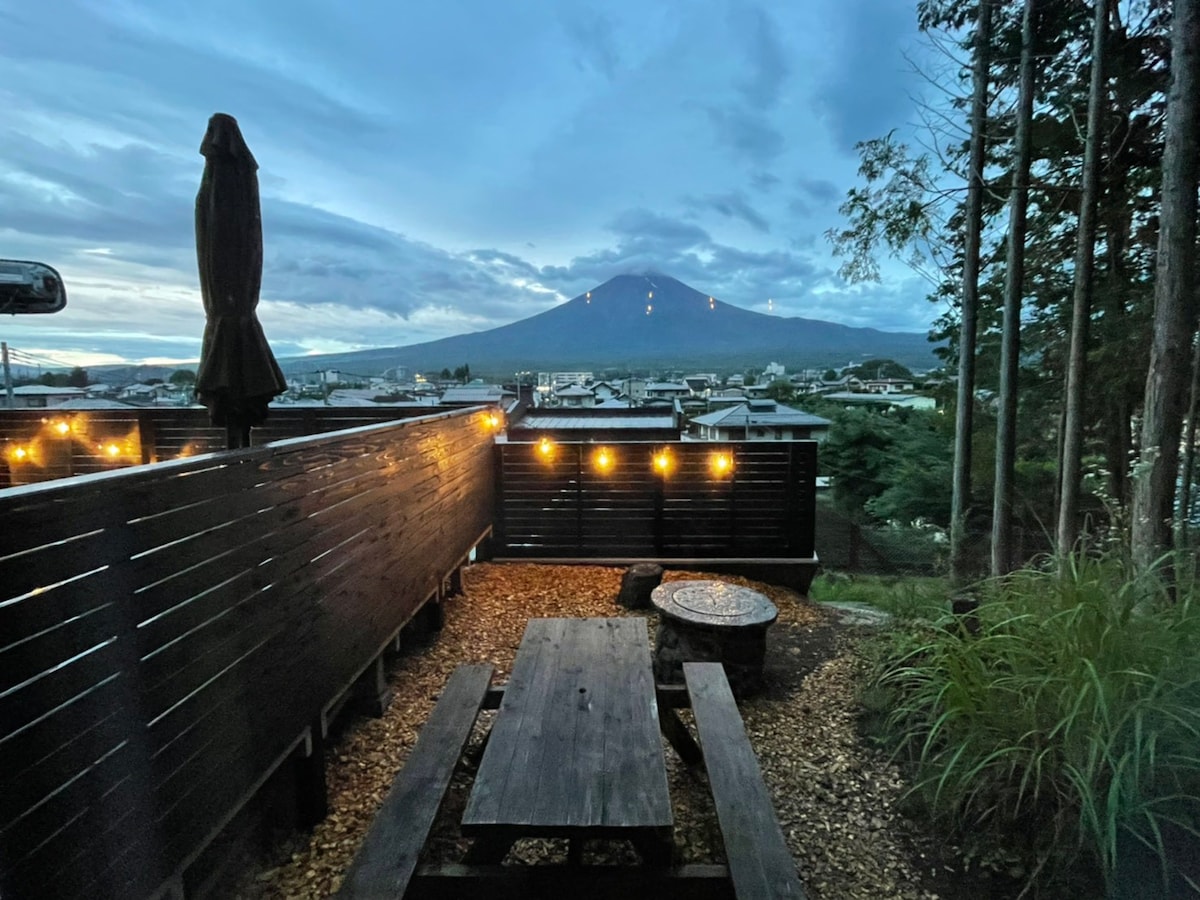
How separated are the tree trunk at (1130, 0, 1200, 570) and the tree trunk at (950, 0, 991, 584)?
2.34 m

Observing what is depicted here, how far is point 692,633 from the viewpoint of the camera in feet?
11.5

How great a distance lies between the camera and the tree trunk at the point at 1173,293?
3.43m

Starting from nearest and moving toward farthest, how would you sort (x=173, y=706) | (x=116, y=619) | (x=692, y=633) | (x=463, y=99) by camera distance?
(x=116, y=619), (x=173, y=706), (x=692, y=633), (x=463, y=99)

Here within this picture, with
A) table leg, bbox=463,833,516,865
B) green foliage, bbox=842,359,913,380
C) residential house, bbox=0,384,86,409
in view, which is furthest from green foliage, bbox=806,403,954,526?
residential house, bbox=0,384,86,409

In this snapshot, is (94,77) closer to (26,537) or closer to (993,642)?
(26,537)

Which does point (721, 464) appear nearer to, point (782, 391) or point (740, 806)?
point (740, 806)

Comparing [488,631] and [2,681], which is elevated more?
[2,681]

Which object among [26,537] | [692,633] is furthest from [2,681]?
[692,633]

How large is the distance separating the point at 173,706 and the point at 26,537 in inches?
25.4

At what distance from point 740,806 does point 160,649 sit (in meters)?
1.75

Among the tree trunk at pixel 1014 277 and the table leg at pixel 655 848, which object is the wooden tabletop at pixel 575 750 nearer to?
the table leg at pixel 655 848

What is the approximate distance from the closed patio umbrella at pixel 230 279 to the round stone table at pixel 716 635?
2602 mm

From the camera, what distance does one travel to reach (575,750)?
5.85ft

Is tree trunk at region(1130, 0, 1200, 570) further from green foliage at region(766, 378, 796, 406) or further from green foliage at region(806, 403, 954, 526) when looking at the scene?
green foliage at region(766, 378, 796, 406)
